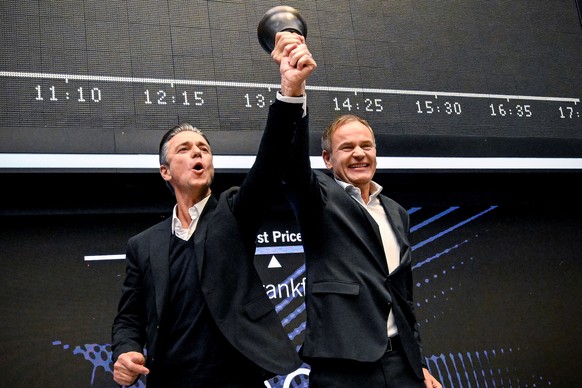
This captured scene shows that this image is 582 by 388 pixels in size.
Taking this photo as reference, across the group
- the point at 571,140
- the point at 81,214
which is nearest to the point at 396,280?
the point at 81,214

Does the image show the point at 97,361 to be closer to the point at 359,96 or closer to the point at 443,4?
the point at 359,96

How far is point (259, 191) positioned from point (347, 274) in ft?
0.87

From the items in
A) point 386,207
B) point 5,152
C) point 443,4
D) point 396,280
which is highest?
point 443,4

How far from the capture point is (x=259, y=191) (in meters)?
1.37

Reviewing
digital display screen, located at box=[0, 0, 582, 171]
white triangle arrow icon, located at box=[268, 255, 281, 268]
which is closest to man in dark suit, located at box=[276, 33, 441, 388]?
digital display screen, located at box=[0, 0, 582, 171]

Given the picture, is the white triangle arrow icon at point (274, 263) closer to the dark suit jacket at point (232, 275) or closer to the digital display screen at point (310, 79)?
the digital display screen at point (310, 79)

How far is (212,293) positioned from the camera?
4.49 feet

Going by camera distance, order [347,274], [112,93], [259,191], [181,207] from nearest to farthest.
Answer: [259,191], [347,274], [181,207], [112,93]

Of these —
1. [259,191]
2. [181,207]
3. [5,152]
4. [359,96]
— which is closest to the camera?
[259,191]

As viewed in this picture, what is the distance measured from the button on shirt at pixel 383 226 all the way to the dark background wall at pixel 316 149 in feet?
3.35

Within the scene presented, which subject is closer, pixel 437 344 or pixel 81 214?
pixel 81 214

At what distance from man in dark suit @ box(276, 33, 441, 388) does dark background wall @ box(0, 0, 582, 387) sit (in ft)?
3.58

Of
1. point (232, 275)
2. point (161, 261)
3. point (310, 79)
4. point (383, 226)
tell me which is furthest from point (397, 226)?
point (310, 79)

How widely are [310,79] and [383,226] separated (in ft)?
4.26
